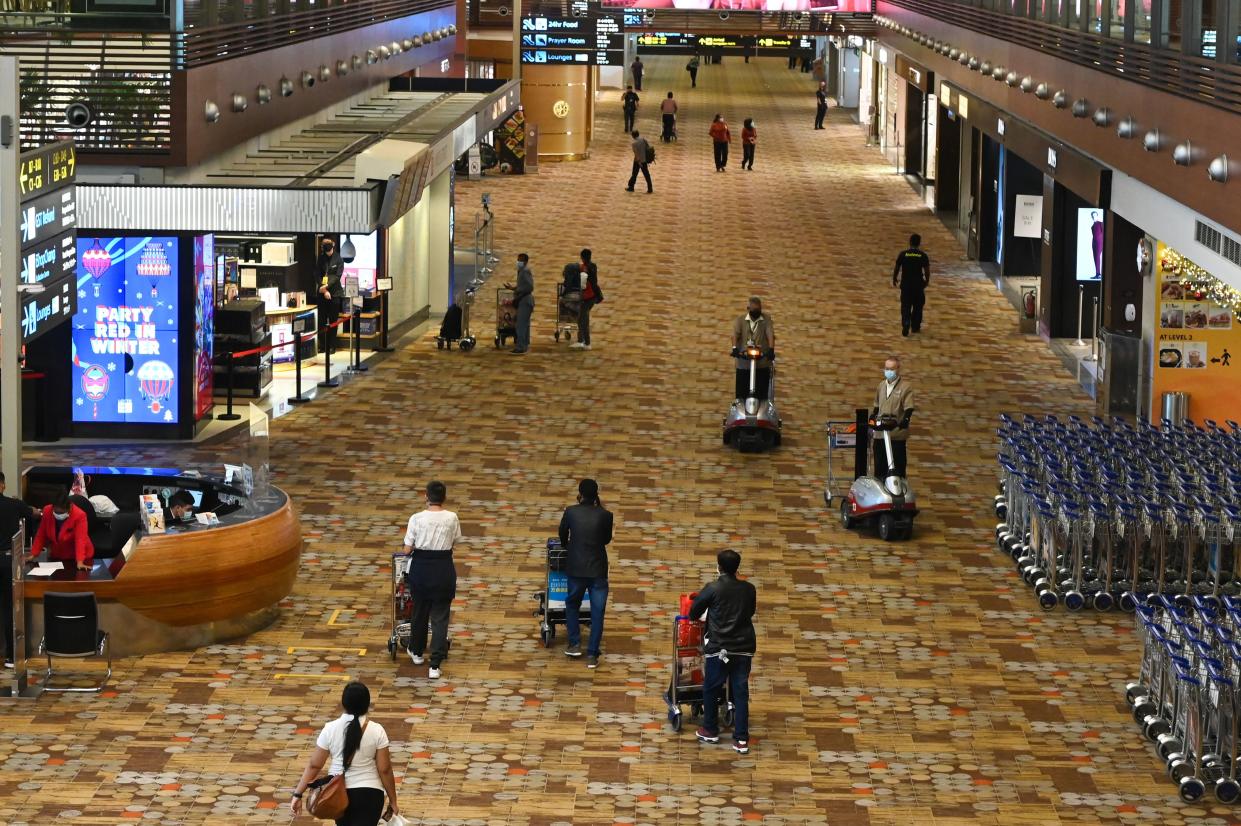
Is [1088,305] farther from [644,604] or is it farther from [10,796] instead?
[10,796]

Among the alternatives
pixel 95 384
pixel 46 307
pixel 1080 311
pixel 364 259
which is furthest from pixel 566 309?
pixel 46 307

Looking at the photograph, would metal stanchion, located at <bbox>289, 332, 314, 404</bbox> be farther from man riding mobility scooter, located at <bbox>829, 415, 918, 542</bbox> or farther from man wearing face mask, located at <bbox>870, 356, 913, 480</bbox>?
man riding mobility scooter, located at <bbox>829, 415, 918, 542</bbox>

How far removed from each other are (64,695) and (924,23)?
3107 centimetres

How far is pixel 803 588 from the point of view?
1547cm

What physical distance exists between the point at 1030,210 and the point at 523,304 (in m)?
9.56

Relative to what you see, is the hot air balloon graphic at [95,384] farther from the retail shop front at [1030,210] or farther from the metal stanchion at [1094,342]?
the metal stanchion at [1094,342]

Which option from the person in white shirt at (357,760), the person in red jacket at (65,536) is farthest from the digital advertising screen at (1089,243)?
the person in white shirt at (357,760)

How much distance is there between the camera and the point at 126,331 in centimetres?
1992

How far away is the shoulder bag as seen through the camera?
9.02 metres

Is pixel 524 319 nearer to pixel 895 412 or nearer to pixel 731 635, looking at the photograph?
pixel 895 412

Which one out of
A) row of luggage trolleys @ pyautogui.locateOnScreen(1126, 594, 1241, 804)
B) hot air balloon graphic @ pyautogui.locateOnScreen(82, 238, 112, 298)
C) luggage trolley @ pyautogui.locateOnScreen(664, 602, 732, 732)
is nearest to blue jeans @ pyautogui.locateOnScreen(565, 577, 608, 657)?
luggage trolley @ pyautogui.locateOnScreen(664, 602, 732, 732)

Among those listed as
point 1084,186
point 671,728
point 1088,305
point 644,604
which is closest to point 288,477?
point 644,604

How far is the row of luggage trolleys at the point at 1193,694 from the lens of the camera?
1119 centimetres

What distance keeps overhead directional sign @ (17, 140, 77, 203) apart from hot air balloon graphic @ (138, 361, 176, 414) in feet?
17.6
